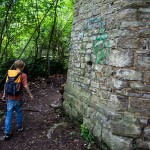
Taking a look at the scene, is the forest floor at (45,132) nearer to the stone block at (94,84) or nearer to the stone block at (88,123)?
the stone block at (88,123)

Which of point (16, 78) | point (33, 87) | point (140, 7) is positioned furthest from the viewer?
point (33, 87)

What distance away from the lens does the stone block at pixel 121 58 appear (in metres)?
3.34

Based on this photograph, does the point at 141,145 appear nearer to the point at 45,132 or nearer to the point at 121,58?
the point at 121,58

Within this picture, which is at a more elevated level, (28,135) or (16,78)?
(16,78)

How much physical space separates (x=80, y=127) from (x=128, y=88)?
182 cm

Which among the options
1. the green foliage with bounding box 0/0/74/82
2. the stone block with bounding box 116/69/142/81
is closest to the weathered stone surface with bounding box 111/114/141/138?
the stone block with bounding box 116/69/142/81

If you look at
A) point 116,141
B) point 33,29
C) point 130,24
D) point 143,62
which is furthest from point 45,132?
point 33,29

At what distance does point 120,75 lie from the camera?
3.41 meters

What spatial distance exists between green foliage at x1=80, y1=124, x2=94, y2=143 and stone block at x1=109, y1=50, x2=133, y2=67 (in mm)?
1525

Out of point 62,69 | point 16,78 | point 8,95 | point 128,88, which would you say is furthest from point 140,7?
point 62,69

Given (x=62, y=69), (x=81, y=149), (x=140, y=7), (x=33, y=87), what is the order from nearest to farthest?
(x=140, y=7)
(x=81, y=149)
(x=33, y=87)
(x=62, y=69)

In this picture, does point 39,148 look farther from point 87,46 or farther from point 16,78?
point 87,46

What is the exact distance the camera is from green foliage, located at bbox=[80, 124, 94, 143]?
416cm

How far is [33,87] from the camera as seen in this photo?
8.84 metres
